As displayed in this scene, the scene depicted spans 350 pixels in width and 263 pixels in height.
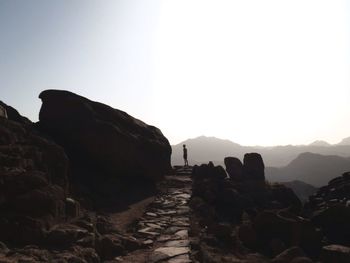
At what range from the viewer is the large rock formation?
17.8m

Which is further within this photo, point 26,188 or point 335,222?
point 335,222

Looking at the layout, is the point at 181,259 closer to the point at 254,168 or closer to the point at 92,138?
the point at 92,138

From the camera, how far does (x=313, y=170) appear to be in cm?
14312

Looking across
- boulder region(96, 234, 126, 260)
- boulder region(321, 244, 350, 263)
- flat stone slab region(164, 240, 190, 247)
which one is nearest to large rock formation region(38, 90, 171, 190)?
flat stone slab region(164, 240, 190, 247)

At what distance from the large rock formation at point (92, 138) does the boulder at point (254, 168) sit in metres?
7.63

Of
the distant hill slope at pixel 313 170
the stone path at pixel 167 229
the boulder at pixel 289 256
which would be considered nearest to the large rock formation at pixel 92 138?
the stone path at pixel 167 229

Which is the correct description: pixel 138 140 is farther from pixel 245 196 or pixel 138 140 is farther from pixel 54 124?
pixel 245 196

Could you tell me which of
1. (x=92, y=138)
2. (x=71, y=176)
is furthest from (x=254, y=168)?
(x=71, y=176)

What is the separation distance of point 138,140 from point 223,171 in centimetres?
698

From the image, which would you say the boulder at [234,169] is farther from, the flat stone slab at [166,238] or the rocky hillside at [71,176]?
the flat stone slab at [166,238]

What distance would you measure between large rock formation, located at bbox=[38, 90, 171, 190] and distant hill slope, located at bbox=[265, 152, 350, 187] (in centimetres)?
11948

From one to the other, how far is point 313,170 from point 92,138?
142 m

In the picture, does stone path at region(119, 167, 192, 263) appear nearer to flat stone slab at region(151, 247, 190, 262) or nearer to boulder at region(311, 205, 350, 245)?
flat stone slab at region(151, 247, 190, 262)

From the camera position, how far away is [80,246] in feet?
28.8
